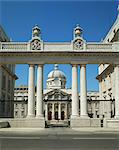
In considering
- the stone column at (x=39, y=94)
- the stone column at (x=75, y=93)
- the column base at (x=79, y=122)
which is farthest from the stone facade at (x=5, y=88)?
the column base at (x=79, y=122)

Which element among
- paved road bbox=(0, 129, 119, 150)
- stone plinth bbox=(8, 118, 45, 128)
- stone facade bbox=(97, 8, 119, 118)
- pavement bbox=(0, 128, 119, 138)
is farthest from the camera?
stone facade bbox=(97, 8, 119, 118)

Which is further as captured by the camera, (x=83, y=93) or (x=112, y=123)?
(x=83, y=93)

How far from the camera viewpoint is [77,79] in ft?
109

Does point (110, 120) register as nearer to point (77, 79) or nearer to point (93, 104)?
point (77, 79)

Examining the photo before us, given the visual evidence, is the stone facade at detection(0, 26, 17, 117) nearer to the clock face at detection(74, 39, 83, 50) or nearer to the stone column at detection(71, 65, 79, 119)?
the stone column at detection(71, 65, 79, 119)

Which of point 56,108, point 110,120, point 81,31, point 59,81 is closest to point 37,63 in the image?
point 81,31

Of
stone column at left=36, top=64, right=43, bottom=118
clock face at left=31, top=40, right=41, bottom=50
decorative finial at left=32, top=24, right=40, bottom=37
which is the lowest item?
stone column at left=36, top=64, right=43, bottom=118

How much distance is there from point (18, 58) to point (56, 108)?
63.6 meters

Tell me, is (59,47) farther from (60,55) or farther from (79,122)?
(79,122)

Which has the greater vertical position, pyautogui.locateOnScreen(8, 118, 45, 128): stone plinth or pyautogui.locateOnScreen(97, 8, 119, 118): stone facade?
pyautogui.locateOnScreen(97, 8, 119, 118): stone facade

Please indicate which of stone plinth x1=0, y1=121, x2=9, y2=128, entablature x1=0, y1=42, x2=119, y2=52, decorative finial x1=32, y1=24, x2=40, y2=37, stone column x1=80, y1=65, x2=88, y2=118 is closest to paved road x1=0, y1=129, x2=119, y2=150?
stone plinth x1=0, y1=121, x2=9, y2=128

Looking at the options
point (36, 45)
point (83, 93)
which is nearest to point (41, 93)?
point (83, 93)

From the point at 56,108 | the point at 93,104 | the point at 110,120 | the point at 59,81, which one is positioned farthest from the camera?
the point at 59,81

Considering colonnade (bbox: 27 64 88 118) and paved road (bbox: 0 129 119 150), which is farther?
colonnade (bbox: 27 64 88 118)
